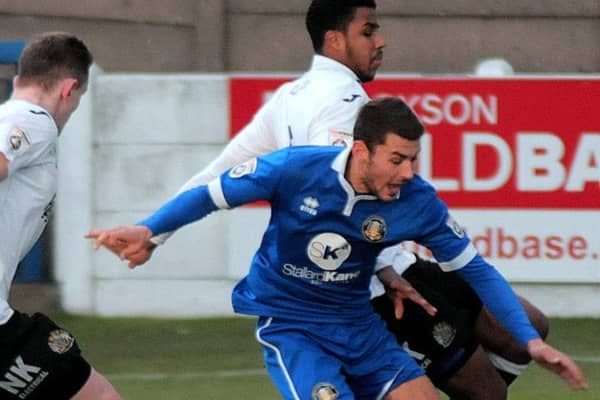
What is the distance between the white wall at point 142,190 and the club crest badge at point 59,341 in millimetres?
4007

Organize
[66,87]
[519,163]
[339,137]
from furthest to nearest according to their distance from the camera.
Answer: [519,163]
[339,137]
[66,87]

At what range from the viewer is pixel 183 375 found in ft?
27.5

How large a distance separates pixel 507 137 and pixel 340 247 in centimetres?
419

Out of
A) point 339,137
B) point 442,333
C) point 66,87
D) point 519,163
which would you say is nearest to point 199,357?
point 519,163

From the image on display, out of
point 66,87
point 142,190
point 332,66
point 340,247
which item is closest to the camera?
point 340,247

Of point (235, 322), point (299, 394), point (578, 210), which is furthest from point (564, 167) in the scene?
point (299, 394)

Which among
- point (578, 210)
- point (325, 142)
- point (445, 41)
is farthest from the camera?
point (445, 41)

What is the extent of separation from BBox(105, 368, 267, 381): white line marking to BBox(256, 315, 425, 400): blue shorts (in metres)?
2.50

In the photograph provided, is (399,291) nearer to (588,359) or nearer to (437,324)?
(437,324)

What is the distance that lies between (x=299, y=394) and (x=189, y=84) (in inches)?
176

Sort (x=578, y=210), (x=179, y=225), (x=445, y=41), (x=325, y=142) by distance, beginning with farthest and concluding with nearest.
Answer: (x=445, y=41), (x=578, y=210), (x=325, y=142), (x=179, y=225)

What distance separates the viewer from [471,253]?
19.0 ft

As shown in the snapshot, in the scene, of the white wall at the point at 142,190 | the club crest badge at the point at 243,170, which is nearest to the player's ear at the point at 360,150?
the club crest badge at the point at 243,170

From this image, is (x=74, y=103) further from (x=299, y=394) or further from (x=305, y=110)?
(x=299, y=394)
